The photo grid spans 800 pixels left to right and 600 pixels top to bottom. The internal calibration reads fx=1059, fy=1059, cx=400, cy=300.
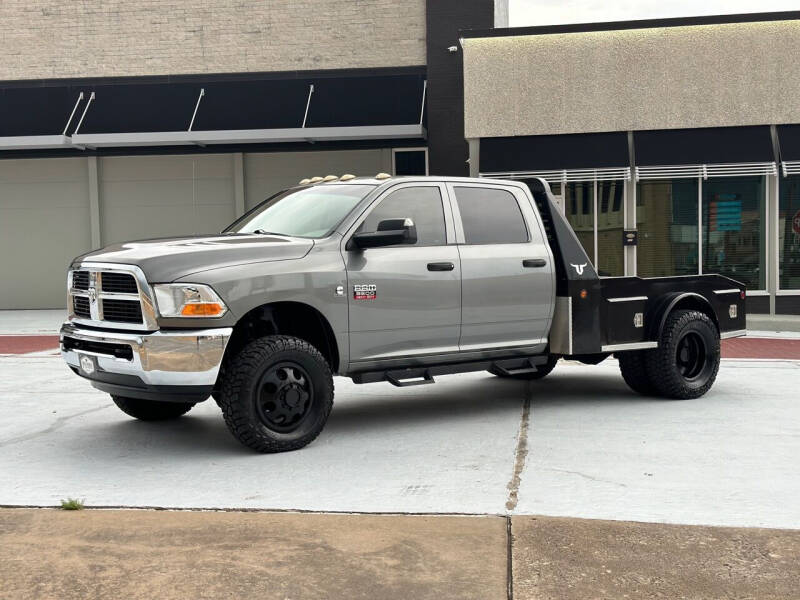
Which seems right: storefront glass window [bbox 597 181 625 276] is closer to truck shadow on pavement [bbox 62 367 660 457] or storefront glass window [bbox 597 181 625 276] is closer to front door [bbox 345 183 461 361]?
truck shadow on pavement [bbox 62 367 660 457]

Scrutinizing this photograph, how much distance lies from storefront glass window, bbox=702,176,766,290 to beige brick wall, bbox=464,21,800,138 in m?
1.59

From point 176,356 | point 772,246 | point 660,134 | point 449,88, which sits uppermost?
point 449,88

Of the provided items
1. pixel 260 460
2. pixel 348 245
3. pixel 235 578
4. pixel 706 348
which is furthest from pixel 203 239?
pixel 706 348

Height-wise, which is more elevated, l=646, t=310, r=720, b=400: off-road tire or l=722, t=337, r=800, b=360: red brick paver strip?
l=646, t=310, r=720, b=400: off-road tire

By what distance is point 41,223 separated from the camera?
86.4 ft

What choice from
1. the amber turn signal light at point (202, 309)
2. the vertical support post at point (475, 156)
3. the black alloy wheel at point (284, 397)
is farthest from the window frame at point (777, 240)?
the amber turn signal light at point (202, 309)

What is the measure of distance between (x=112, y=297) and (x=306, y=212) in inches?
69.3

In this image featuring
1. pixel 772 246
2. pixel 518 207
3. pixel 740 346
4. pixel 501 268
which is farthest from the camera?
pixel 772 246

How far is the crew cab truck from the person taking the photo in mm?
7055

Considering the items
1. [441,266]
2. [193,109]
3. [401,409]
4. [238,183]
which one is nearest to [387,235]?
[441,266]

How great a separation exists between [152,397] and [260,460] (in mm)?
841

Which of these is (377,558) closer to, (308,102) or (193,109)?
(308,102)

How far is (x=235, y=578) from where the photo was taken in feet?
15.3

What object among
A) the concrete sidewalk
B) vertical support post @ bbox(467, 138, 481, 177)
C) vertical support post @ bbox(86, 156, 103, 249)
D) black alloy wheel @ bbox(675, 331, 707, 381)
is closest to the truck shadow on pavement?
black alloy wheel @ bbox(675, 331, 707, 381)
